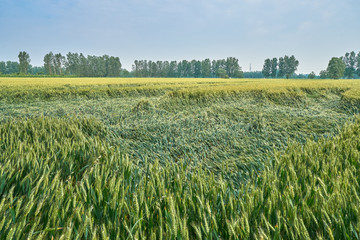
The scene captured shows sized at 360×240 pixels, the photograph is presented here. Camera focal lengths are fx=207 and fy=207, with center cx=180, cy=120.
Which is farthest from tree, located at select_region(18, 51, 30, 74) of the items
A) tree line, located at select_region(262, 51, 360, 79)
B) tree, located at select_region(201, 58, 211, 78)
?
tree line, located at select_region(262, 51, 360, 79)

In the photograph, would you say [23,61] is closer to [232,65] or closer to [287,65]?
[232,65]

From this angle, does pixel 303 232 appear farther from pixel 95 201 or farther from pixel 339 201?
pixel 95 201

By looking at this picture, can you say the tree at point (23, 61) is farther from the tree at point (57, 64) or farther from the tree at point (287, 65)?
the tree at point (287, 65)

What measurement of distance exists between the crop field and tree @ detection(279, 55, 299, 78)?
88624 mm

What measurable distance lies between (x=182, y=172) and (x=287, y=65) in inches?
3914

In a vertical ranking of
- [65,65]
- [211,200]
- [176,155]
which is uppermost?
[65,65]

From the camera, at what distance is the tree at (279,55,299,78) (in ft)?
282

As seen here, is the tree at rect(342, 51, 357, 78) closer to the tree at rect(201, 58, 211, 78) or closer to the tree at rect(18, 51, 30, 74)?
the tree at rect(201, 58, 211, 78)

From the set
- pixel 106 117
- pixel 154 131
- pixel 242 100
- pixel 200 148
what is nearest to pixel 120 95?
pixel 106 117

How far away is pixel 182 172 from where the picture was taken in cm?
191

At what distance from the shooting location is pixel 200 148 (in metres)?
4.11

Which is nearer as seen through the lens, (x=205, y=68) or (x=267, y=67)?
(x=267, y=67)

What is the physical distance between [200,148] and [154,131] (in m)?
1.37

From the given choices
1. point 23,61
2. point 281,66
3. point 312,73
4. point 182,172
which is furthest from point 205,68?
point 182,172
